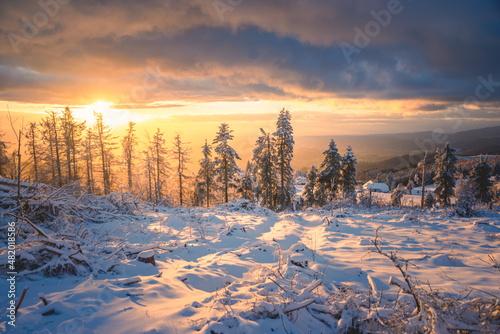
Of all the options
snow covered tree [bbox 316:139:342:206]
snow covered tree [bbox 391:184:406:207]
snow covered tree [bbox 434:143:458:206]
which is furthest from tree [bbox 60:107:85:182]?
snow covered tree [bbox 434:143:458:206]

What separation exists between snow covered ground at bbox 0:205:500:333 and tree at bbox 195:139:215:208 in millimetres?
25252

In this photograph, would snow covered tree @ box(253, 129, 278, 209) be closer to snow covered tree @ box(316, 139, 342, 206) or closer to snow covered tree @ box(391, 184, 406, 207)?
snow covered tree @ box(316, 139, 342, 206)

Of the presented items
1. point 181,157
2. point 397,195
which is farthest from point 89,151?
point 397,195

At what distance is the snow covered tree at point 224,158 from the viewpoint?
28.6 metres

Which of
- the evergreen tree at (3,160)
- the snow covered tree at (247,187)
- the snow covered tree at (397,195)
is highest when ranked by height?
the evergreen tree at (3,160)

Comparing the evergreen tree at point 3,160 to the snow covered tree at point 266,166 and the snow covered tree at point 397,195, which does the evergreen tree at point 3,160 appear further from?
the snow covered tree at point 397,195

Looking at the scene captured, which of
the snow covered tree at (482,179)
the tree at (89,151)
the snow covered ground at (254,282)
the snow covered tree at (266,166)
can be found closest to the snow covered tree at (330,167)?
the snow covered tree at (266,166)

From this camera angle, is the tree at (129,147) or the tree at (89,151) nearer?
the tree at (89,151)

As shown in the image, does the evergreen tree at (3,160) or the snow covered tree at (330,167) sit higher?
the evergreen tree at (3,160)

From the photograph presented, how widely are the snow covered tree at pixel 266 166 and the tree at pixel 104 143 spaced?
2298 centimetres

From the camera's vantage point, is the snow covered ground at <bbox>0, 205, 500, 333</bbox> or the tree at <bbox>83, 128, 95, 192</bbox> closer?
the snow covered ground at <bbox>0, 205, 500, 333</bbox>

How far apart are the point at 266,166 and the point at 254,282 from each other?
26.1m

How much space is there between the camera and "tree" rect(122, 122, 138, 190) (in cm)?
3503

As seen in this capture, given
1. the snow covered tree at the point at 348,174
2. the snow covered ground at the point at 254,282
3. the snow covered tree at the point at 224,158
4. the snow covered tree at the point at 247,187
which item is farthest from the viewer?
the snow covered tree at the point at 247,187
